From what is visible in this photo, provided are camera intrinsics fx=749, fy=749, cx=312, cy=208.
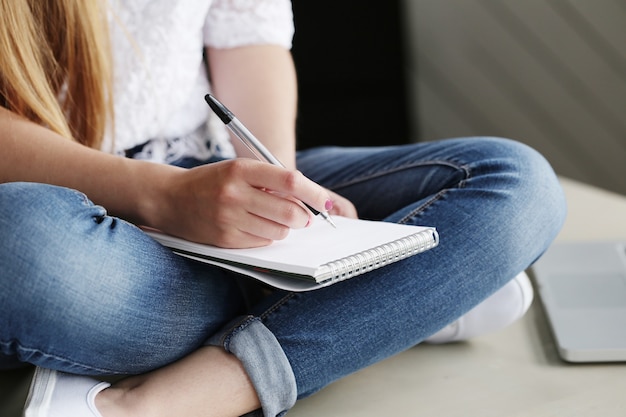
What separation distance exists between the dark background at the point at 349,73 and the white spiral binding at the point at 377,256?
1404 mm

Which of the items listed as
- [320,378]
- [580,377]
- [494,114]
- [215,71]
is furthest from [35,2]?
[494,114]

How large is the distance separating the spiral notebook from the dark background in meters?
1.36

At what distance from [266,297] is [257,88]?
1.03 ft

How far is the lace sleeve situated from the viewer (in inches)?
36.8

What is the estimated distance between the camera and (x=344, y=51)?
6.56ft

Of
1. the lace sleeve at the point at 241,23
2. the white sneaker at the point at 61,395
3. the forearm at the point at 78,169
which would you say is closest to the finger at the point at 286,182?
the forearm at the point at 78,169

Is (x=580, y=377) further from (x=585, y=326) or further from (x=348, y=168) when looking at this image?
(x=348, y=168)

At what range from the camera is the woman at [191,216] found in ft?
2.01

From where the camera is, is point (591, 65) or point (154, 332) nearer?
point (154, 332)

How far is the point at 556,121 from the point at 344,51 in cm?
58

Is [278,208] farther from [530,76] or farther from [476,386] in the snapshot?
[530,76]

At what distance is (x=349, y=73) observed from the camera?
6.61ft

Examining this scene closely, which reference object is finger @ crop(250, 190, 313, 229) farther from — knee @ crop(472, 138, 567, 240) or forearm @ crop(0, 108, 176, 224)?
knee @ crop(472, 138, 567, 240)

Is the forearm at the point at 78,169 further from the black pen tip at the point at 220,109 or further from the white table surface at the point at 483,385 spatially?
the white table surface at the point at 483,385
